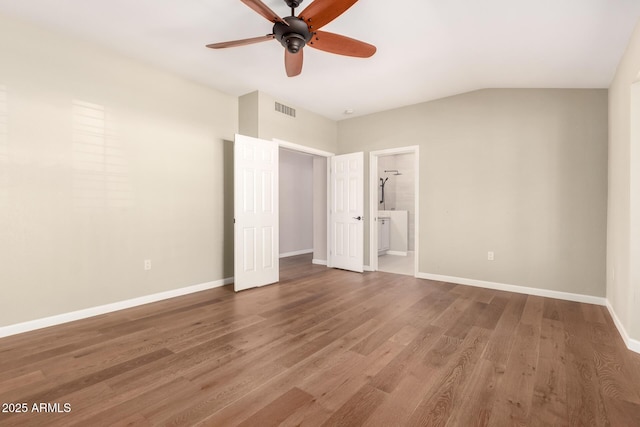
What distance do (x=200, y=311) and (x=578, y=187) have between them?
15.5 feet

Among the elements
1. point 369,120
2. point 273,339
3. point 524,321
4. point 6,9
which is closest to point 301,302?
point 273,339

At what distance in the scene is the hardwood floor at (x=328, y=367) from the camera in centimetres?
161

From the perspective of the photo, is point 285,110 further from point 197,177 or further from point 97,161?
point 97,161

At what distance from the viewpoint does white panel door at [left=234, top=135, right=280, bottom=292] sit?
402 centimetres

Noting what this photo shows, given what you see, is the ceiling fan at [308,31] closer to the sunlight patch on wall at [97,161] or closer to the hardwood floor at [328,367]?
the sunlight patch on wall at [97,161]

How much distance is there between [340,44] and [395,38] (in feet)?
2.51

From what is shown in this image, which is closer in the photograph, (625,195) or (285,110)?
(625,195)

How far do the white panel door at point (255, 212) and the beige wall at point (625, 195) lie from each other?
386 centimetres

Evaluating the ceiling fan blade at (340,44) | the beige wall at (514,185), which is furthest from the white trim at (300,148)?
the ceiling fan blade at (340,44)

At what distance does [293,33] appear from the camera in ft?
7.29

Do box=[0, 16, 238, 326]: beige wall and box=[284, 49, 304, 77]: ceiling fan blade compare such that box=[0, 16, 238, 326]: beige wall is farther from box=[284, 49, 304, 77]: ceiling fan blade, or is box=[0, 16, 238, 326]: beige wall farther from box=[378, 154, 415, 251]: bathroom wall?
box=[378, 154, 415, 251]: bathroom wall

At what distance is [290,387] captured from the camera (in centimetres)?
184

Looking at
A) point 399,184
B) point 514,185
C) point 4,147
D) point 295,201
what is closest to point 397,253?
point 399,184

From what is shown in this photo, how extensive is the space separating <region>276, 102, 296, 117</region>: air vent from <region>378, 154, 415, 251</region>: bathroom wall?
387 centimetres
